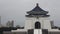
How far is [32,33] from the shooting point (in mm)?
22094

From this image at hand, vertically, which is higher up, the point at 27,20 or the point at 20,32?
the point at 27,20

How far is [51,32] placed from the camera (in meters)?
Result: 24.5

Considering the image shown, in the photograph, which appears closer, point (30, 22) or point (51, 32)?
point (51, 32)

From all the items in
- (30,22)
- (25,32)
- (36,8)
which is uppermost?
(36,8)

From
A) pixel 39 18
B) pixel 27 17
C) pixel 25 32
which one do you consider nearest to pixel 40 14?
pixel 39 18

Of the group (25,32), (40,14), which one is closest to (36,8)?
(40,14)

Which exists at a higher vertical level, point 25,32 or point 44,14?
point 44,14

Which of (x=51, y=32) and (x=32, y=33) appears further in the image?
(x=51, y=32)

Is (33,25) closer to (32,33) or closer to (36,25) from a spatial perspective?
(36,25)

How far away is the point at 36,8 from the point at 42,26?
365 cm

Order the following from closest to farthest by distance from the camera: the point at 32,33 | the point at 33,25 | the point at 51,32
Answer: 1. the point at 32,33
2. the point at 51,32
3. the point at 33,25

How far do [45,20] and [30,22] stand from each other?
2.66 metres

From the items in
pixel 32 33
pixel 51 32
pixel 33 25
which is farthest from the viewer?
pixel 33 25

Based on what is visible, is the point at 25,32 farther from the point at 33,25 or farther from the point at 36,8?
the point at 36,8
